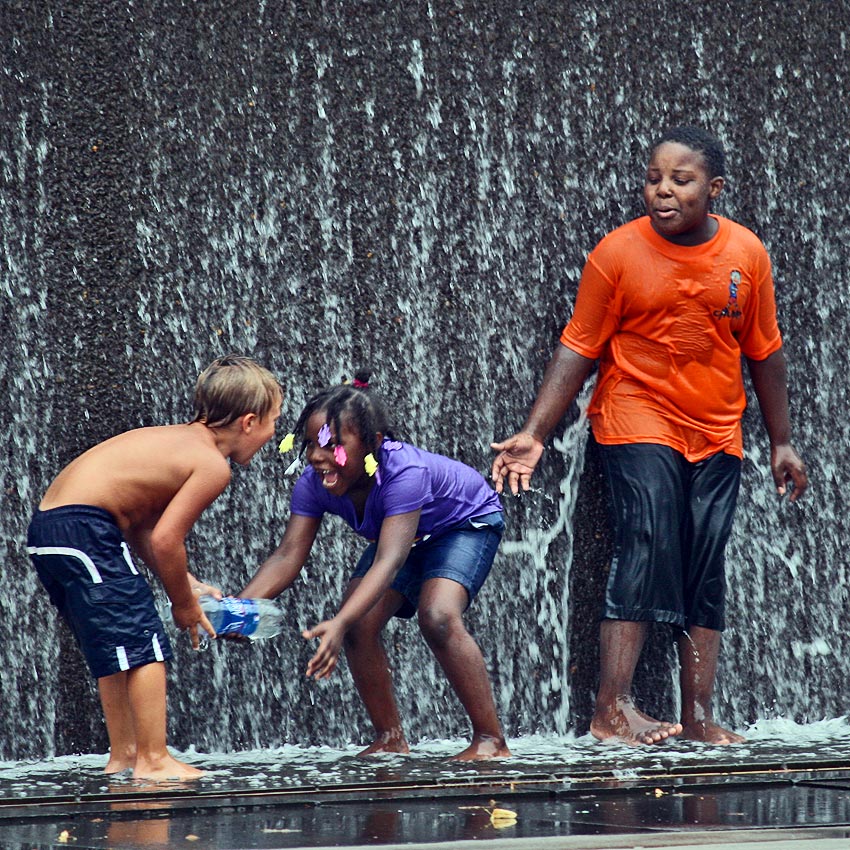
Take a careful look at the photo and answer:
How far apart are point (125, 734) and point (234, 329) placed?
1.72 metres

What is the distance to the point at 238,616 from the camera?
541 cm

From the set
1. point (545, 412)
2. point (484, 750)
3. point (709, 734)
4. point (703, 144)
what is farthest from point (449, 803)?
point (703, 144)

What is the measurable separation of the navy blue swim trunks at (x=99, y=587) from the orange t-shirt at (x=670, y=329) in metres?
2.06

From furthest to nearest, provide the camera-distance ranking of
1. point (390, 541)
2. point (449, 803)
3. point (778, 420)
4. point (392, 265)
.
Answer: point (778, 420) < point (392, 265) < point (390, 541) < point (449, 803)

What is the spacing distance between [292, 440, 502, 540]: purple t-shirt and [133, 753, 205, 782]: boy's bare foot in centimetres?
103

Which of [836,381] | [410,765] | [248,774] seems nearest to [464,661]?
[410,765]

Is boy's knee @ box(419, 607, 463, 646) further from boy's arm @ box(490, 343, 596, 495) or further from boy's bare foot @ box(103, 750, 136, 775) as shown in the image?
boy's bare foot @ box(103, 750, 136, 775)

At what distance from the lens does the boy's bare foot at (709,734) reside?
616 cm

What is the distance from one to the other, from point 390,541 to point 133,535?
2.62ft

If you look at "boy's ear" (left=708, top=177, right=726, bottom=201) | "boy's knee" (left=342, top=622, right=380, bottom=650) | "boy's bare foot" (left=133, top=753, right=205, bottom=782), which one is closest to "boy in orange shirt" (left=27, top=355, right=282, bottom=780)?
"boy's bare foot" (left=133, top=753, right=205, bottom=782)

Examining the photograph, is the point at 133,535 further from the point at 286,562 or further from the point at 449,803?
the point at 449,803

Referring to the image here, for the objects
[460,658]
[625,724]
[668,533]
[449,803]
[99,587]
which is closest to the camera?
[449,803]

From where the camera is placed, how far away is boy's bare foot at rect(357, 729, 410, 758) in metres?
5.77

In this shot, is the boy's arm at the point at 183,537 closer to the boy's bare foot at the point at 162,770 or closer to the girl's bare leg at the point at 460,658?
the boy's bare foot at the point at 162,770
